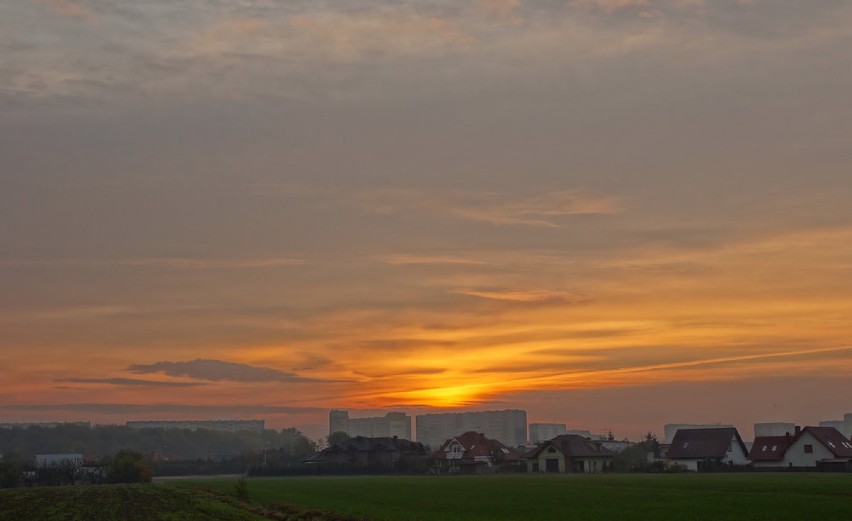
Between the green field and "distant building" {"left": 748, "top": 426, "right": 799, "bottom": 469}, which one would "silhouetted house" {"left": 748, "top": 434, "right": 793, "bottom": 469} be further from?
the green field

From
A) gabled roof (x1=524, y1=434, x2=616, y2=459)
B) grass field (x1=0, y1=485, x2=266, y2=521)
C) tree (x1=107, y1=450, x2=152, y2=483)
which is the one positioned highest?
gabled roof (x1=524, y1=434, x2=616, y2=459)

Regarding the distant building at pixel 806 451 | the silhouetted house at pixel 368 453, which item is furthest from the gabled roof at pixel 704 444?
the silhouetted house at pixel 368 453

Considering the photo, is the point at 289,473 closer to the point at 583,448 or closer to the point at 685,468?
the point at 583,448

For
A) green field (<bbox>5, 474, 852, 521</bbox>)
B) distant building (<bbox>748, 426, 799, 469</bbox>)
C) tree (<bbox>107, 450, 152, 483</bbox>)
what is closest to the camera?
green field (<bbox>5, 474, 852, 521</bbox>)

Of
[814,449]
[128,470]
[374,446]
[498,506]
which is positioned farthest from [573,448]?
[498,506]

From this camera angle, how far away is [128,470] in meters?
136

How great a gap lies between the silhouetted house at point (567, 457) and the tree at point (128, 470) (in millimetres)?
58036

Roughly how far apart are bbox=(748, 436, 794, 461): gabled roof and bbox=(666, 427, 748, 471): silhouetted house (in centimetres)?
467

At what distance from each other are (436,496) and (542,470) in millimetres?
87366

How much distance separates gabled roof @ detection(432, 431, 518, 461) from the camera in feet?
582

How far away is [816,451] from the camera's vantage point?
428 feet

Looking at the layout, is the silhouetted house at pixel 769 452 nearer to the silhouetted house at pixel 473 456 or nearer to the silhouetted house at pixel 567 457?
the silhouetted house at pixel 567 457

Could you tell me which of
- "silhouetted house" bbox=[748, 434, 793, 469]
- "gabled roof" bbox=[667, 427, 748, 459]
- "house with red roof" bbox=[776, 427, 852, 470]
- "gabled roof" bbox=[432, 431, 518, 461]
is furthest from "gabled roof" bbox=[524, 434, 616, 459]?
"house with red roof" bbox=[776, 427, 852, 470]

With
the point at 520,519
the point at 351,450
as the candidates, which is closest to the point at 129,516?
the point at 520,519
